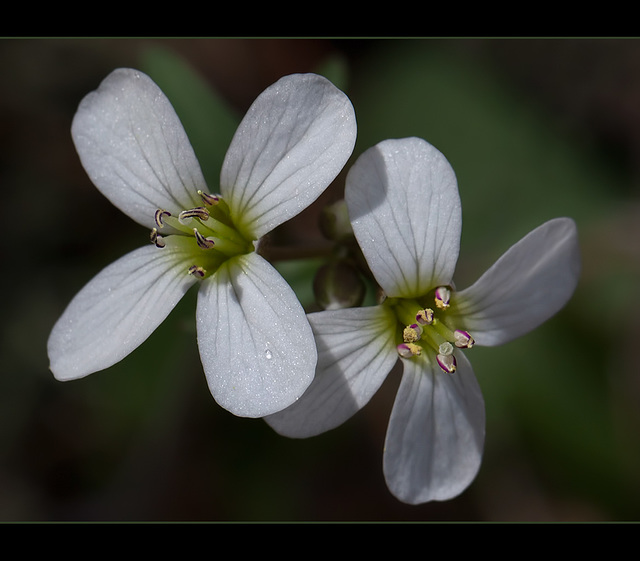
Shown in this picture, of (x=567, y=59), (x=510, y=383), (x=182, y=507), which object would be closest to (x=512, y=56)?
(x=567, y=59)

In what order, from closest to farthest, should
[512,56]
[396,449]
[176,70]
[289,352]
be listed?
[289,352] < [396,449] < [176,70] < [512,56]

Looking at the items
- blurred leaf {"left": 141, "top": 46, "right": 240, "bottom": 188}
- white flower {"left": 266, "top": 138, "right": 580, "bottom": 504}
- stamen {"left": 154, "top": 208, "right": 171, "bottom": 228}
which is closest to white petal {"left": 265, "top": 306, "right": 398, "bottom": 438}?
white flower {"left": 266, "top": 138, "right": 580, "bottom": 504}

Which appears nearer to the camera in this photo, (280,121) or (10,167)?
(280,121)

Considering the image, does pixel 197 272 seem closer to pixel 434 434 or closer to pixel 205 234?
pixel 205 234

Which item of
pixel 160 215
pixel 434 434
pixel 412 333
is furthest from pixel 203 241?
pixel 434 434

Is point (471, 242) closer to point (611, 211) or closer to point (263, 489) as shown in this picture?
point (611, 211)

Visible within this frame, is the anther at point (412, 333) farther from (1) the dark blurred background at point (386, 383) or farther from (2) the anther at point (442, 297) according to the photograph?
(1) the dark blurred background at point (386, 383)
